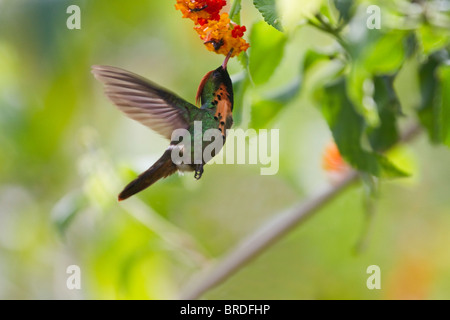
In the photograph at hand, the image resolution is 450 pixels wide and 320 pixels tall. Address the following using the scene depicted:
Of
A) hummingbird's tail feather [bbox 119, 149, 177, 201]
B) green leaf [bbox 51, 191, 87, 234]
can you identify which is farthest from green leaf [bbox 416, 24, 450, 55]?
green leaf [bbox 51, 191, 87, 234]

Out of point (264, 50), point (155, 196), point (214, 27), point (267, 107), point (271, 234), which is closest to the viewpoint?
point (214, 27)

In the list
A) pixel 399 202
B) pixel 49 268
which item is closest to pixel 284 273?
pixel 399 202

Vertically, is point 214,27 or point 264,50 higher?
point 264,50

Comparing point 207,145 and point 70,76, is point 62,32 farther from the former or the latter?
point 207,145

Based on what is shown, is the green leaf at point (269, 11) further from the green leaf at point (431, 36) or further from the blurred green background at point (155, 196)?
the blurred green background at point (155, 196)

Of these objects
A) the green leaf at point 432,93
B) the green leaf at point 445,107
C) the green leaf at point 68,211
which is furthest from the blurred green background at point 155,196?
the green leaf at point 445,107

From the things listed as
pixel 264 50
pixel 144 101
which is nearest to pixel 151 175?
pixel 144 101

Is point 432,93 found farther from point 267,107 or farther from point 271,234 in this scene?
point 271,234

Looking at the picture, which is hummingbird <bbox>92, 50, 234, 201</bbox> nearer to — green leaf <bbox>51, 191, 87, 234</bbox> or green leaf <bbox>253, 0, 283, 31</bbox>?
green leaf <bbox>253, 0, 283, 31</bbox>
